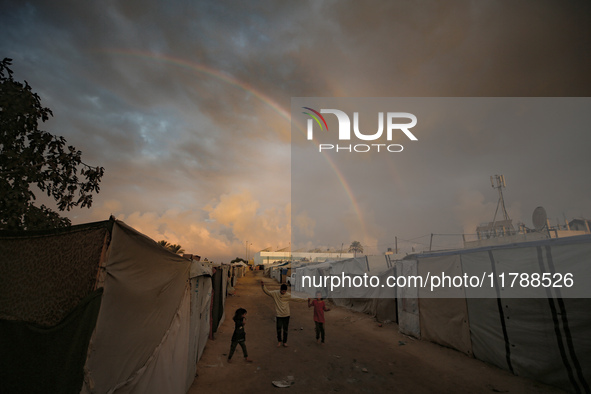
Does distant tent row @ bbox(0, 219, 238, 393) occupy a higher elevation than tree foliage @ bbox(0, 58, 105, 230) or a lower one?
lower

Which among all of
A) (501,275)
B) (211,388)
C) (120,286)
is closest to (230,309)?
(211,388)

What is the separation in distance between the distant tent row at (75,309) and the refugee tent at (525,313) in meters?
8.16

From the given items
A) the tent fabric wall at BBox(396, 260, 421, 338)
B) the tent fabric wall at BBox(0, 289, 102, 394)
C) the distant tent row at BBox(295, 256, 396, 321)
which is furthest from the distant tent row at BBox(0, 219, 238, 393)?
the distant tent row at BBox(295, 256, 396, 321)

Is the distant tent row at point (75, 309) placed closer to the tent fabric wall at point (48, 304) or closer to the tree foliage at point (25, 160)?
the tent fabric wall at point (48, 304)

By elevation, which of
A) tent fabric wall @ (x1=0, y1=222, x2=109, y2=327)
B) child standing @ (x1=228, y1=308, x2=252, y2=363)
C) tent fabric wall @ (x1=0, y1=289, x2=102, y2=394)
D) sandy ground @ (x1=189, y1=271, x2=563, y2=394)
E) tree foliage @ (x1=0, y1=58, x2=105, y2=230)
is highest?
tree foliage @ (x1=0, y1=58, x2=105, y2=230)

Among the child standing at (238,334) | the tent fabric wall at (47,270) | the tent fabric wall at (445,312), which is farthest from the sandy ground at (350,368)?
the tent fabric wall at (47,270)

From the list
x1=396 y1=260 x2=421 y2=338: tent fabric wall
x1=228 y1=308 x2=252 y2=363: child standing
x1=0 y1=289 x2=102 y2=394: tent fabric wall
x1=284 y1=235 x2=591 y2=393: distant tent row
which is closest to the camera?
x1=0 y1=289 x2=102 y2=394: tent fabric wall

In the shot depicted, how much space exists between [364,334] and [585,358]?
709cm

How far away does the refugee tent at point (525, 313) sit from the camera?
235 inches

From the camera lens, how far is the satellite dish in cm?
2142

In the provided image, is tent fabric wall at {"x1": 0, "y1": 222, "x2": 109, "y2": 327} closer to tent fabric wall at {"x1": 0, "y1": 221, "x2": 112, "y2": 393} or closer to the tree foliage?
tent fabric wall at {"x1": 0, "y1": 221, "x2": 112, "y2": 393}

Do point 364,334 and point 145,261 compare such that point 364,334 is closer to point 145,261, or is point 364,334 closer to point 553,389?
point 553,389

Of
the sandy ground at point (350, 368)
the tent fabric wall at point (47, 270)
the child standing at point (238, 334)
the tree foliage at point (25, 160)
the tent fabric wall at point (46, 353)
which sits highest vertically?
the tree foliage at point (25, 160)

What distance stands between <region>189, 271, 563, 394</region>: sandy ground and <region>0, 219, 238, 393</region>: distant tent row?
12.5 feet
